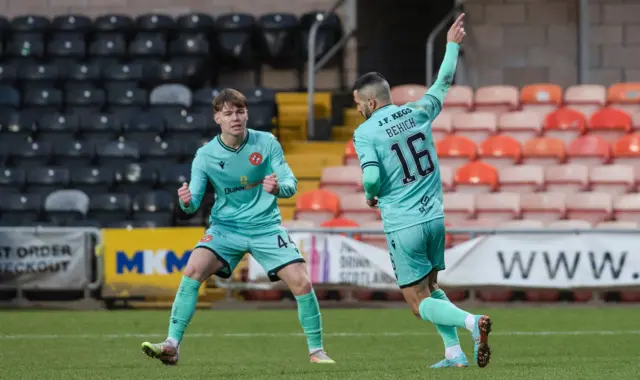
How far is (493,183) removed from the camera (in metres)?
18.3

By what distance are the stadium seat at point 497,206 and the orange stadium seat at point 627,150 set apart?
2.15 m

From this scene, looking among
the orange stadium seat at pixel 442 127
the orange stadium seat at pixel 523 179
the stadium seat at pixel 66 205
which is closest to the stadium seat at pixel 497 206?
the orange stadium seat at pixel 523 179

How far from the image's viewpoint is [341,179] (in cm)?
1894

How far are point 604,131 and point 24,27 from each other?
10257 millimetres

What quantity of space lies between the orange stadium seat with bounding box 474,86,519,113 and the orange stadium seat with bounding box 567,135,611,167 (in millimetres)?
1652

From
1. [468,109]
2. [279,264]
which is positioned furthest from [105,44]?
[279,264]

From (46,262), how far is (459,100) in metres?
7.35

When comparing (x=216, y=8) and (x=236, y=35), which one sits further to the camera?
(x=216, y=8)

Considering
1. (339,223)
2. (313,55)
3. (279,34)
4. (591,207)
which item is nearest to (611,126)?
(591,207)

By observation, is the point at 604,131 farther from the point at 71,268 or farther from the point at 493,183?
the point at 71,268

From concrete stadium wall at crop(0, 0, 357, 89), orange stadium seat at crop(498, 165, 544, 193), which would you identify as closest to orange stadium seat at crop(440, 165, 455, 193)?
orange stadium seat at crop(498, 165, 544, 193)

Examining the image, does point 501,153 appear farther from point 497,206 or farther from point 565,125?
point 497,206

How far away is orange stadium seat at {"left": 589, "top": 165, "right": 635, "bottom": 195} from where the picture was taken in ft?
59.7

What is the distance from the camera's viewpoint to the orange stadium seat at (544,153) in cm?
1892
